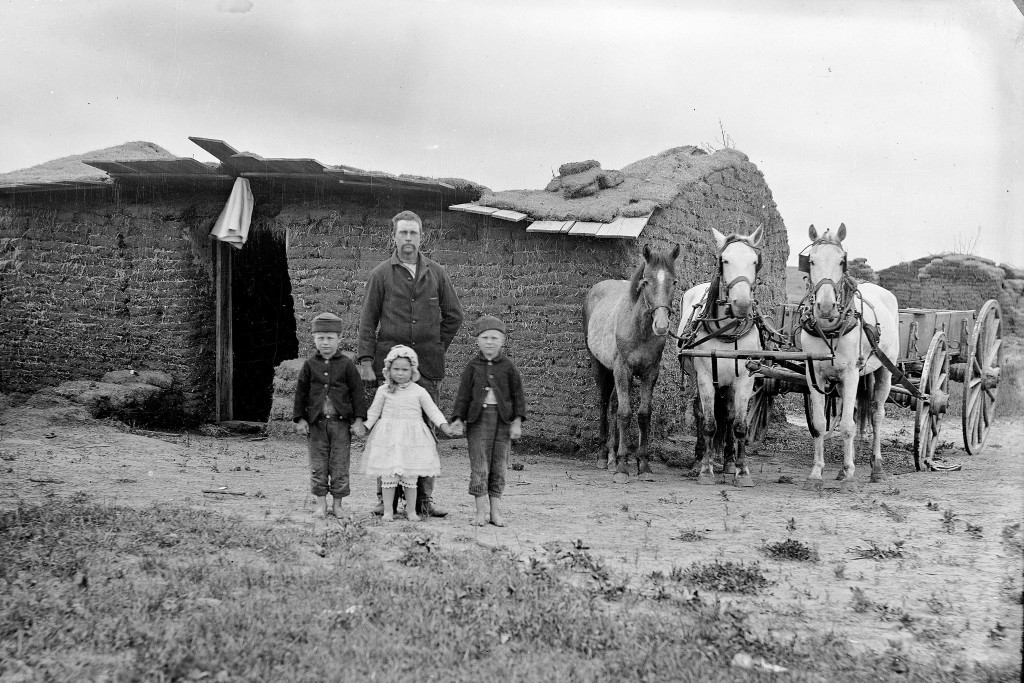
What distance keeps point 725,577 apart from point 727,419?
4089mm

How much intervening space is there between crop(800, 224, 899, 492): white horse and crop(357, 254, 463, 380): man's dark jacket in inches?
136

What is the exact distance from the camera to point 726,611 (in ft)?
13.2

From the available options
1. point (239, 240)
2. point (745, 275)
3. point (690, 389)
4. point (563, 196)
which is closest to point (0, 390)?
point (239, 240)

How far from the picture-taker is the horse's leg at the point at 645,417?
8648 mm

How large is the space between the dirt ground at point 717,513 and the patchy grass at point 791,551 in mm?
58

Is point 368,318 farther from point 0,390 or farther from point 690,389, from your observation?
point 0,390

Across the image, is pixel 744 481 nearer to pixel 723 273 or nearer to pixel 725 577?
pixel 723 273

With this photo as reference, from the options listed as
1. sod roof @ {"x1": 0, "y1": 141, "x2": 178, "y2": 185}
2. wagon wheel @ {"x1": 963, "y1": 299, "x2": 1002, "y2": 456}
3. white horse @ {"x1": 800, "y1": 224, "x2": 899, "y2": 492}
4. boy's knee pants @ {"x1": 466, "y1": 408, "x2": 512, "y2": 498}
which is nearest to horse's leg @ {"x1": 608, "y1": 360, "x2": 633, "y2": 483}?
white horse @ {"x1": 800, "y1": 224, "x2": 899, "y2": 492}

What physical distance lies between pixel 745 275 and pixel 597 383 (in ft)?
7.58

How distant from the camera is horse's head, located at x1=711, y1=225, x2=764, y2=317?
25.2 ft

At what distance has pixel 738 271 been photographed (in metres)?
7.78

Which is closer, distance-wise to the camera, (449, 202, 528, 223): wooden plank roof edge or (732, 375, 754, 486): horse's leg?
(732, 375, 754, 486): horse's leg

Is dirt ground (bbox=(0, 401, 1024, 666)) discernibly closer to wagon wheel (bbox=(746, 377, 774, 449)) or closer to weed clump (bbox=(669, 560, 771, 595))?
weed clump (bbox=(669, 560, 771, 595))

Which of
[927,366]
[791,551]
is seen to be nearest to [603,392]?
[927,366]
